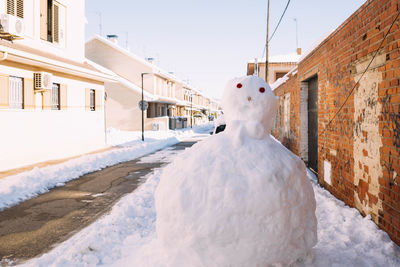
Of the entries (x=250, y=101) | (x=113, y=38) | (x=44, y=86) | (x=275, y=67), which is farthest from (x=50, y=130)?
(x=113, y=38)

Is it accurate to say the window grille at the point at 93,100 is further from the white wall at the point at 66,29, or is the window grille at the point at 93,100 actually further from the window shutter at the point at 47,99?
the window shutter at the point at 47,99

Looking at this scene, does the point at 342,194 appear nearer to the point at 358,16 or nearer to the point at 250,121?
the point at 358,16

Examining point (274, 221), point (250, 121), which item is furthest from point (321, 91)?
point (274, 221)

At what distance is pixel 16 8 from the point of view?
12062 mm

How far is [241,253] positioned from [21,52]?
11181mm

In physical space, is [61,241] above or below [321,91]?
below

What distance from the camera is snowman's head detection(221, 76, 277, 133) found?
10.3ft

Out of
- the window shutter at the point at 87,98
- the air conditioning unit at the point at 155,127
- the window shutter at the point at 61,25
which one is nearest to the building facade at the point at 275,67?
the air conditioning unit at the point at 155,127

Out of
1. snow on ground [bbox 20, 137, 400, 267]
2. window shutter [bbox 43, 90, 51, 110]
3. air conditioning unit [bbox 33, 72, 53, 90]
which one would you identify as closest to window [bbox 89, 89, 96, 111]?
window shutter [bbox 43, 90, 51, 110]

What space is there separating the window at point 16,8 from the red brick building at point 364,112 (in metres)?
11.0

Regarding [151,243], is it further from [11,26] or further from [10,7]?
[10,7]

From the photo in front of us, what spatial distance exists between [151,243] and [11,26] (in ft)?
32.3

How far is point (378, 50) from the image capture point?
425cm

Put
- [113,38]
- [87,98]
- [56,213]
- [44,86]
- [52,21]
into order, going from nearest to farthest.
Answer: [56,213] < [44,86] < [52,21] < [87,98] < [113,38]
